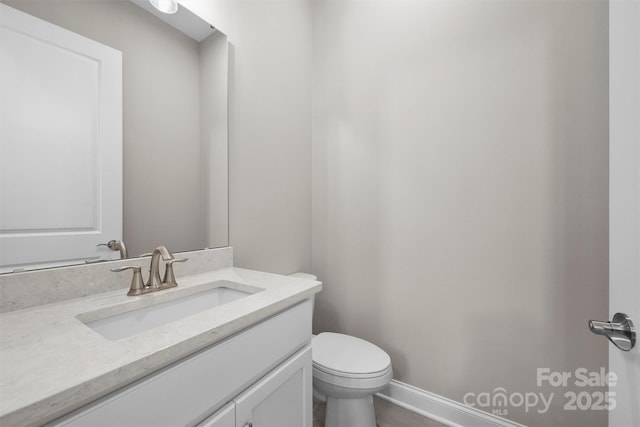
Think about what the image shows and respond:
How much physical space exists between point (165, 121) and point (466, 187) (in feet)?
4.68

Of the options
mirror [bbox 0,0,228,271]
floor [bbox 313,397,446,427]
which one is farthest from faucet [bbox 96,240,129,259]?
floor [bbox 313,397,446,427]

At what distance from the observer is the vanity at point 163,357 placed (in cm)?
45

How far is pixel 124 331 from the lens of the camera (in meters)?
0.81

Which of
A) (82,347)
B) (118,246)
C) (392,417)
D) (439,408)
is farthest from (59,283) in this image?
(439,408)

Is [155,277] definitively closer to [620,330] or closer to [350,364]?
[350,364]

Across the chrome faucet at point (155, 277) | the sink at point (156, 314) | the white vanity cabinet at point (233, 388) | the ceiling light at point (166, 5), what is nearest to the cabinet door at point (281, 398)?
the white vanity cabinet at point (233, 388)

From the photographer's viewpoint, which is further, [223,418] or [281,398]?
[281,398]

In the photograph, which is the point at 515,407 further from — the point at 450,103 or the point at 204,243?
the point at 204,243

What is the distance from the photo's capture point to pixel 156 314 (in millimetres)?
875

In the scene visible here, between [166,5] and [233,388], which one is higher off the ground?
[166,5]

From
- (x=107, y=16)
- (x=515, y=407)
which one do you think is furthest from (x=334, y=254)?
(x=107, y=16)

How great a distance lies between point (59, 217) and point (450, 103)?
170cm

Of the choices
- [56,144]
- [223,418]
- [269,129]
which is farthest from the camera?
[269,129]

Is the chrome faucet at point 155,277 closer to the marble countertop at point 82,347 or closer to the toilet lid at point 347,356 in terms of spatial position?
the marble countertop at point 82,347
